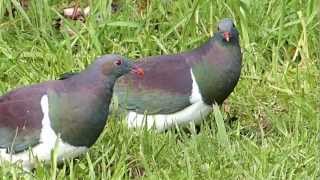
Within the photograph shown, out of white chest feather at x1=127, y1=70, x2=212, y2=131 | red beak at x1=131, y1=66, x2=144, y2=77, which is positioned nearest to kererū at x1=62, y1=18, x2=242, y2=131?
white chest feather at x1=127, y1=70, x2=212, y2=131

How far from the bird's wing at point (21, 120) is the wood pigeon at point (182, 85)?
61 centimetres

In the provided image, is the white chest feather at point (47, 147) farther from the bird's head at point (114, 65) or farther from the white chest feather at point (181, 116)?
the white chest feather at point (181, 116)

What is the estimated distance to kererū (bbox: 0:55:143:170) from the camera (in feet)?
13.8

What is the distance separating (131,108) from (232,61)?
506 mm

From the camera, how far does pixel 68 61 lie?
5.50 m

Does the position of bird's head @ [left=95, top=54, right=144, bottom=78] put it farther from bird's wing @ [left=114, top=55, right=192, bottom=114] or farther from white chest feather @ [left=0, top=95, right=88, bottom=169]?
bird's wing @ [left=114, top=55, right=192, bottom=114]

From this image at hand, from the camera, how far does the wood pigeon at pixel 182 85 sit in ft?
15.6

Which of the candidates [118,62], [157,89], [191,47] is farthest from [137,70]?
[191,47]

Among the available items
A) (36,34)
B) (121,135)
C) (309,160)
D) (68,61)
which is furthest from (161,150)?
(36,34)

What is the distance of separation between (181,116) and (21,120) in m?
0.84

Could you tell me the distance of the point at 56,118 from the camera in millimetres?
4199

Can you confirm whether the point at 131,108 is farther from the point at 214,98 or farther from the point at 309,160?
the point at 309,160

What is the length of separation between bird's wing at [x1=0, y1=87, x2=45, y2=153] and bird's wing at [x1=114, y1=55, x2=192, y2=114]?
1.99ft

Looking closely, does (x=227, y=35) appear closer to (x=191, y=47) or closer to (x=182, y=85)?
A: (x=182, y=85)
